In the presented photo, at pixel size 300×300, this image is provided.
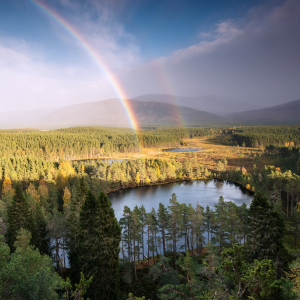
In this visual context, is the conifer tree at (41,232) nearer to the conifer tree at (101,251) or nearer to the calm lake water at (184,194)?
the conifer tree at (101,251)

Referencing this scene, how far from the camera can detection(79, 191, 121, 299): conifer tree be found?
72.7 ft

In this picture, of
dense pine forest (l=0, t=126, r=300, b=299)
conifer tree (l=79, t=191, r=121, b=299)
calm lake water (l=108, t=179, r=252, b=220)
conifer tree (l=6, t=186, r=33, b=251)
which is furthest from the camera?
calm lake water (l=108, t=179, r=252, b=220)

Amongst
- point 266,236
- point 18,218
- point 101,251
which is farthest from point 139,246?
point 266,236

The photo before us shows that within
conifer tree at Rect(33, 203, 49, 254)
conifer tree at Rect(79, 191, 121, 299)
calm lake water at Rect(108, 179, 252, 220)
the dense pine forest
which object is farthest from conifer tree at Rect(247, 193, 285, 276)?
calm lake water at Rect(108, 179, 252, 220)

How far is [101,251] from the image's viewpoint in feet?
73.1

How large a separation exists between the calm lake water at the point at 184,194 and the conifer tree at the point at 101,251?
37727 millimetres

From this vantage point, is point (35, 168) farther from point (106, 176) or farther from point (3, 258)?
point (3, 258)

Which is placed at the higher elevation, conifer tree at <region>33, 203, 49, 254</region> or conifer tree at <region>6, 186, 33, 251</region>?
conifer tree at <region>6, 186, 33, 251</region>

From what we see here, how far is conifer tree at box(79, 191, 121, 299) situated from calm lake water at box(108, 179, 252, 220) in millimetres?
37727

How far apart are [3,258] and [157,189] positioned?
7806 centimetres

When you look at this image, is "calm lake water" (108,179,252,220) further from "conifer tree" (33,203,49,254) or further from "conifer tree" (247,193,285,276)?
"conifer tree" (247,193,285,276)

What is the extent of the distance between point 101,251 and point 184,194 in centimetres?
6132

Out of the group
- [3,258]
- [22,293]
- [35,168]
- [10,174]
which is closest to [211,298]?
[22,293]

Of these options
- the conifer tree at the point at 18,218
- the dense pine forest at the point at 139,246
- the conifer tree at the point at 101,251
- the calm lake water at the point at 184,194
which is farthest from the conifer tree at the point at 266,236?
the calm lake water at the point at 184,194
